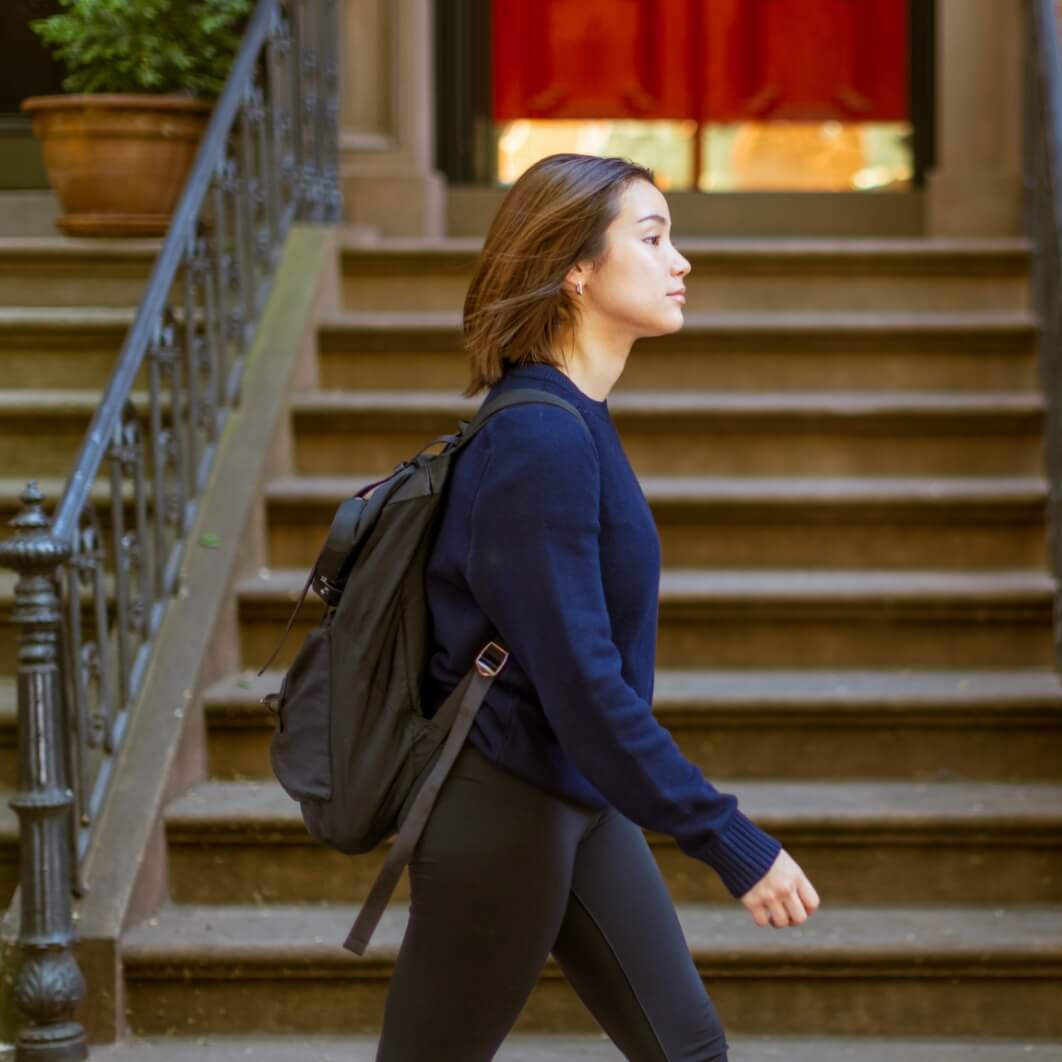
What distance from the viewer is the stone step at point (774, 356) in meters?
5.93

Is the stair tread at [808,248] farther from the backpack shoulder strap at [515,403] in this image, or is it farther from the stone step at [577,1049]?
the backpack shoulder strap at [515,403]

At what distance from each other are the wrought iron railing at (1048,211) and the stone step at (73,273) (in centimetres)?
286

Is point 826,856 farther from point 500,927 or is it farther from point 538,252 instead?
point 538,252

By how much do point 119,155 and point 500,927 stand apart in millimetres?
4586

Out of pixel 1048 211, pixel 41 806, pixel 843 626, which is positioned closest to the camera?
pixel 41 806

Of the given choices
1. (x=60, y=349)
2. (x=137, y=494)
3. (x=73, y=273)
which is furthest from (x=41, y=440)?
(x=137, y=494)

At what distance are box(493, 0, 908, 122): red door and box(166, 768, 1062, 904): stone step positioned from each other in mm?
4461

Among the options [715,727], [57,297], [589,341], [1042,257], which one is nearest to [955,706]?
[715,727]

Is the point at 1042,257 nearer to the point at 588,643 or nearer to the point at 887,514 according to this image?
the point at 887,514

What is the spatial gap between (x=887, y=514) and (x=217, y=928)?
7.36ft

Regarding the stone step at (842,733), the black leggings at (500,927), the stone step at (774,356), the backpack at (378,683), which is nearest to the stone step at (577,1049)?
the stone step at (842,733)

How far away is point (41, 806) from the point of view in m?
3.89

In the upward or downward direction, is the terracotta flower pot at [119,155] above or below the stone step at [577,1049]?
above

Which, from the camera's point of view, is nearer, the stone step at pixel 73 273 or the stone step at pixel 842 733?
the stone step at pixel 842 733
